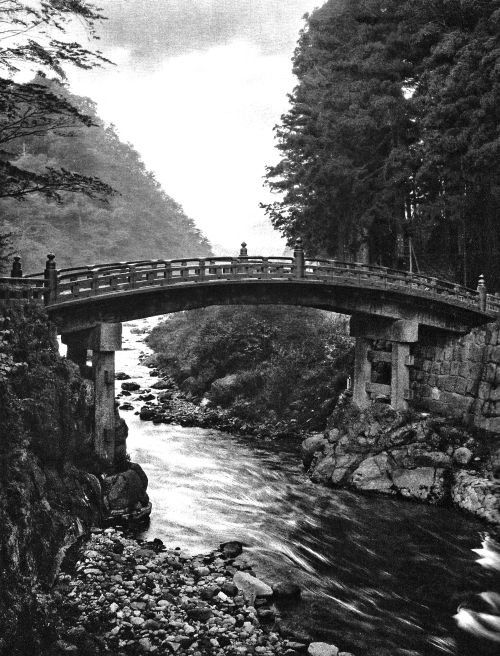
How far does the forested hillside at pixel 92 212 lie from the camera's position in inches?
2408

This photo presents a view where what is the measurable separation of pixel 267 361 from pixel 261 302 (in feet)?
39.2

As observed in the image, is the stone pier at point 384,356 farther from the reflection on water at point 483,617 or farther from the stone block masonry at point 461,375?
the reflection on water at point 483,617

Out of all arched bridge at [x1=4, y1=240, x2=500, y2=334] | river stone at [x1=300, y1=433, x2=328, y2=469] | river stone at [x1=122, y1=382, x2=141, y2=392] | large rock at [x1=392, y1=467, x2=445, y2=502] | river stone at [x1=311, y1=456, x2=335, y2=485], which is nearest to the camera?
arched bridge at [x1=4, y1=240, x2=500, y2=334]

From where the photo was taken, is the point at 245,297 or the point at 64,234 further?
the point at 64,234

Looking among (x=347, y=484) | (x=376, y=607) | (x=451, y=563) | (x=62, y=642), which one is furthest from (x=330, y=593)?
(x=347, y=484)

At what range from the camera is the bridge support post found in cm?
2155

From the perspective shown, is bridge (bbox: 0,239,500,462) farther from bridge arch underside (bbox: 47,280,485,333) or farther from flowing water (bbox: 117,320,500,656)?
flowing water (bbox: 117,320,500,656)

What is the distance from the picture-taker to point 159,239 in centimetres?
9856

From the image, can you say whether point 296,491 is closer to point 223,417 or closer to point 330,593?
point 330,593

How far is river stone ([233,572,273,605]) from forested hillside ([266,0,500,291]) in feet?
66.4

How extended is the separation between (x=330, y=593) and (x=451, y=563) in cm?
434

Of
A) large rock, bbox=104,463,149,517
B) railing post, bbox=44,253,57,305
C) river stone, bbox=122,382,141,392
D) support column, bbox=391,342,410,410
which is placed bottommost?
large rock, bbox=104,463,149,517

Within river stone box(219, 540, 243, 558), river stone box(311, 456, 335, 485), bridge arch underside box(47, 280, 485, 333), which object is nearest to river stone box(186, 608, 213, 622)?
river stone box(219, 540, 243, 558)

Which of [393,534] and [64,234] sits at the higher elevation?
[64,234]
